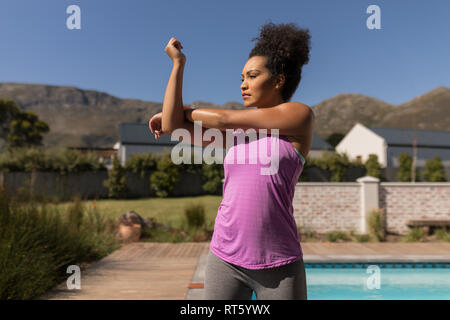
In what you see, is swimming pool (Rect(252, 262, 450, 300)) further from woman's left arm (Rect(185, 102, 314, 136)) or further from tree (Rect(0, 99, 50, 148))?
tree (Rect(0, 99, 50, 148))

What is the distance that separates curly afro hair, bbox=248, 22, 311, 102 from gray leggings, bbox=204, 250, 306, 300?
65 centimetres

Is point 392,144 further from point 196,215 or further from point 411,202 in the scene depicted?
point 196,215

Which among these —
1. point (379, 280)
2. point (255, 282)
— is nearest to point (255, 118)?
point (255, 282)

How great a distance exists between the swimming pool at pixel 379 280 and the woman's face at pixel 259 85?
507 cm

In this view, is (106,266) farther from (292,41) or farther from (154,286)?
(292,41)

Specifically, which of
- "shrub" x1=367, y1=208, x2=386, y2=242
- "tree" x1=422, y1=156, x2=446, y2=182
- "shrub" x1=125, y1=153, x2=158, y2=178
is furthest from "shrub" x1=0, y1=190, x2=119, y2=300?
"tree" x1=422, y1=156, x2=446, y2=182

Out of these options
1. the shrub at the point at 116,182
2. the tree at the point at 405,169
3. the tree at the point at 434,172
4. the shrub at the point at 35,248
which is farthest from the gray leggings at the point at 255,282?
the tree at the point at 434,172

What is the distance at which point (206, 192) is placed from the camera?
19406 mm

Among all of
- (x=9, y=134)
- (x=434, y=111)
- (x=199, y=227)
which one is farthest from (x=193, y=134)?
(x=434, y=111)

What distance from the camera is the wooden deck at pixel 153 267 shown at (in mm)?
4145

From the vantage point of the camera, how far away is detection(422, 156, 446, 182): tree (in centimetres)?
2262

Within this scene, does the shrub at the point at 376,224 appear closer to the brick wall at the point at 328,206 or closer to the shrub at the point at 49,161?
the brick wall at the point at 328,206
